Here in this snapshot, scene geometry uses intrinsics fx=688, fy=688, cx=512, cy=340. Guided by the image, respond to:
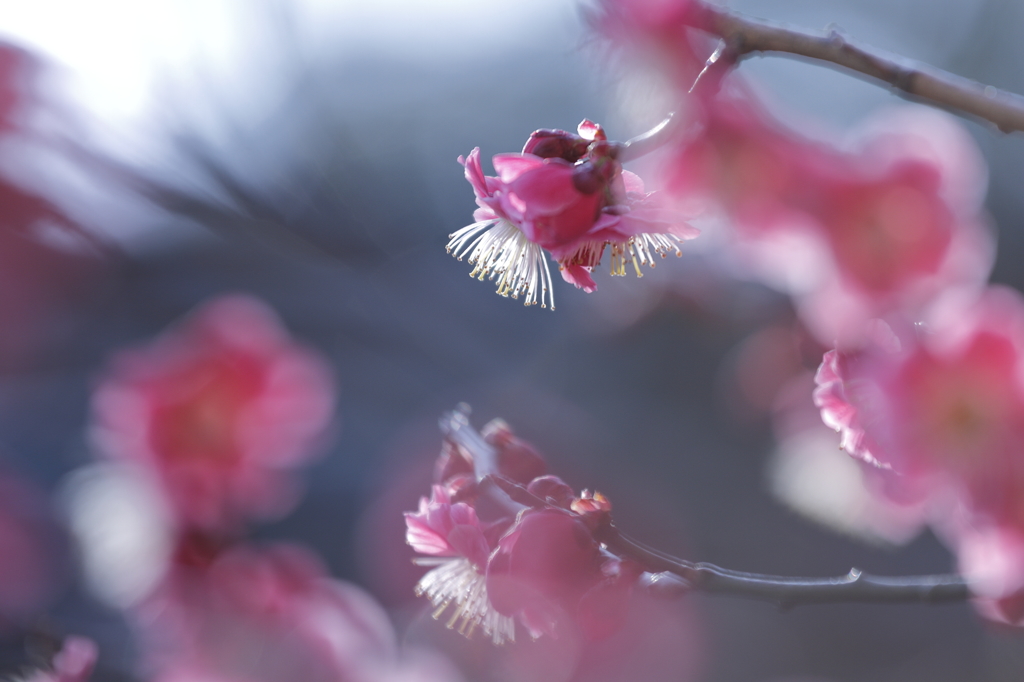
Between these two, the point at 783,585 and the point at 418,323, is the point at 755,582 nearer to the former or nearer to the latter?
the point at 783,585

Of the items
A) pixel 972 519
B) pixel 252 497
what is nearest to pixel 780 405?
pixel 972 519

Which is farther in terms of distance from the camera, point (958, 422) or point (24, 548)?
point (24, 548)

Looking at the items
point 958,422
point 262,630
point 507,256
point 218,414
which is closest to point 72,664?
point 262,630

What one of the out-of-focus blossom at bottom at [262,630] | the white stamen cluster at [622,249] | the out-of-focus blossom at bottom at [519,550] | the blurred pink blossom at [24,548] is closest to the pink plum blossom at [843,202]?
the white stamen cluster at [622,249]

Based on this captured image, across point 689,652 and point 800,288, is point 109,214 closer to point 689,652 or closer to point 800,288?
point 800,288

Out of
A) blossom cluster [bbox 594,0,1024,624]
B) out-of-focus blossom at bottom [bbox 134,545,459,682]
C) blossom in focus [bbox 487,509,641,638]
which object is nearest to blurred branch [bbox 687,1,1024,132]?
blossom cluster [bbox 594,0,1024,624]

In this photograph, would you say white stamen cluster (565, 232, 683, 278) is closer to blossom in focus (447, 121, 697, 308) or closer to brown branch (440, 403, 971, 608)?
blossom in focus (447, 121, 697, 308)
